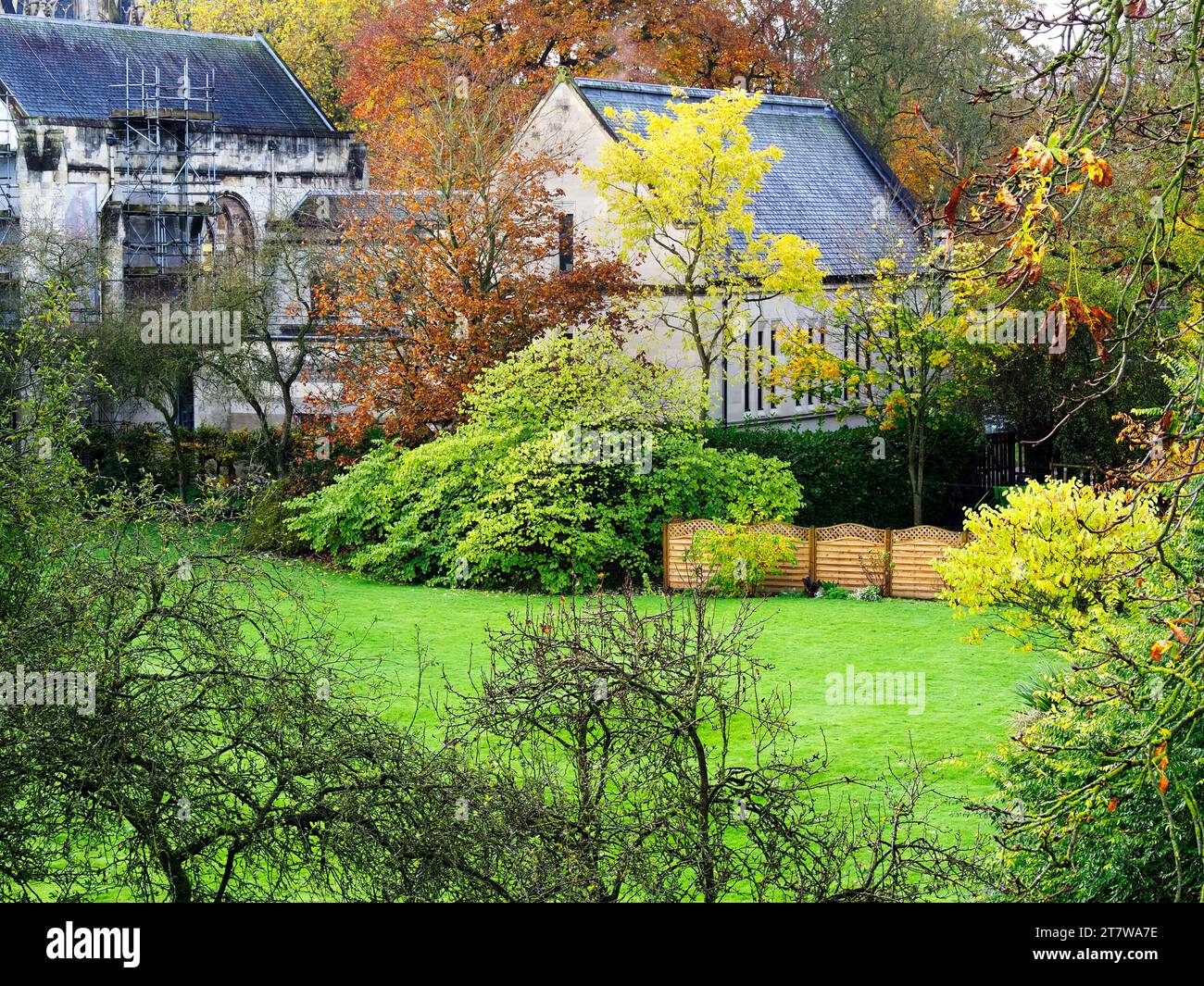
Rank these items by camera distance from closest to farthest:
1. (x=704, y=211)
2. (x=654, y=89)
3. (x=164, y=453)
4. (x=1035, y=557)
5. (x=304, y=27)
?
(x=1035, y=557) → (x=704, y=211) → (x=164, y=453) → (x=654, y=89) → (x=304, y=27)

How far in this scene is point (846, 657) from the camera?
17.9 metres

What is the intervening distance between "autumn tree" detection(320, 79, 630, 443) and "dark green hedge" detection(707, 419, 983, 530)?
13.2 feet

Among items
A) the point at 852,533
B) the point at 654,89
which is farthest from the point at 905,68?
the point at 852,533

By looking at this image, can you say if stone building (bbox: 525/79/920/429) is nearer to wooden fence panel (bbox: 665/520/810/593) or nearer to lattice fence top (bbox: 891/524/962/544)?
wooden fence panel (bbox: 665/520/810/593)

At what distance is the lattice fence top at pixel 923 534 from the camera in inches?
864

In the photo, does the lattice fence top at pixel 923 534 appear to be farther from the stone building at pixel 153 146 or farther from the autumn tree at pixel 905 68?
the autumn tree at pixel 905 68

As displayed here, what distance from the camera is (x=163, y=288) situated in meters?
37.5

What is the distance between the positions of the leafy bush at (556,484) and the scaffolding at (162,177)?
16.0 m

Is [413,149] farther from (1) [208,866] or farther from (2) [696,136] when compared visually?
(1) [208,866]

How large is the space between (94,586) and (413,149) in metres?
22.2

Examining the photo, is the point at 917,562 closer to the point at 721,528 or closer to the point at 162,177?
the point at 721,528

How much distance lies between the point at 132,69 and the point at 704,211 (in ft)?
73.2

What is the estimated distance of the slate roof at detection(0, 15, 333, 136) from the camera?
3931 cm

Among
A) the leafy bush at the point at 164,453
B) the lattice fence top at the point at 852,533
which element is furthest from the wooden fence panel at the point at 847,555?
the leafy bush at the point at 164,453
